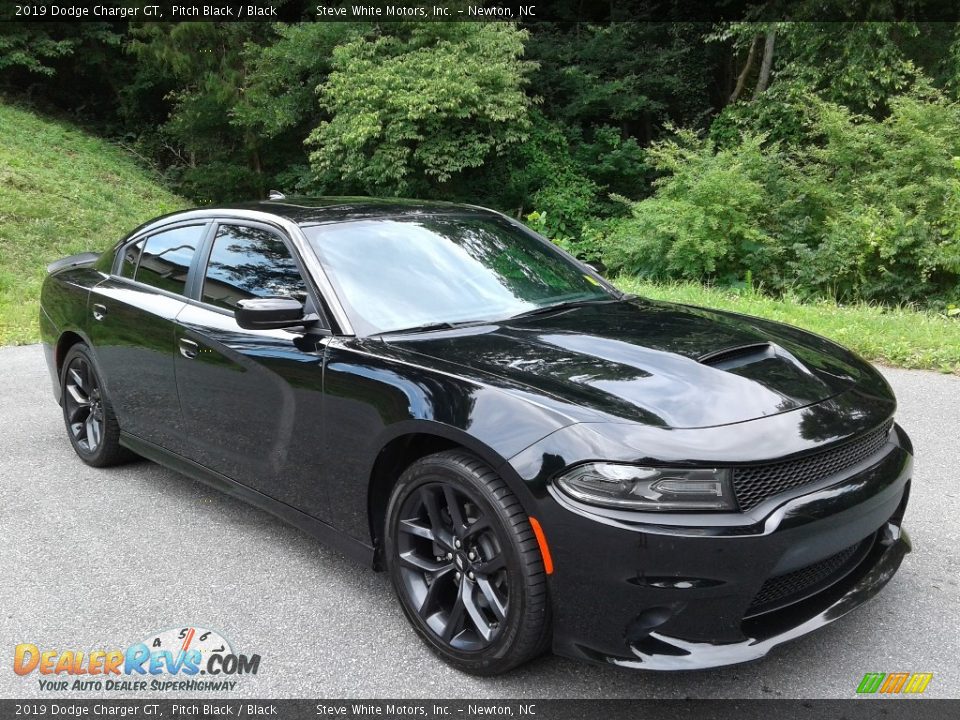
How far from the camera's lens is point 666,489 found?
7.44 ft

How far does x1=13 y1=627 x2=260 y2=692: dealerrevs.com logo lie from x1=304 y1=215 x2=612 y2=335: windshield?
50.0 inches

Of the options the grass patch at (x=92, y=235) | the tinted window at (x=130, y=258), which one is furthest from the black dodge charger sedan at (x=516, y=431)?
the grass patch at (x=92, y=235)

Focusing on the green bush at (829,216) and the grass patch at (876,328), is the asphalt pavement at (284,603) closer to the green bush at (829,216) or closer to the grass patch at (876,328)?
the grass patch at (876,328)

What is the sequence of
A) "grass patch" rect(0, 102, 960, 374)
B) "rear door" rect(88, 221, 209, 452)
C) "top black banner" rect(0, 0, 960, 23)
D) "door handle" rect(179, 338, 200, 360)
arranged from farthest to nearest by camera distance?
"top black banner" rect(0, 0, 960, 23) < "grass patch" rect(0, 102, 960, 374) < "rear door" rect(88, 221, 209, 452) < "door handle" rect(179, 338, 200, 360)

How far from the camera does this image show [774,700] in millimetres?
2482

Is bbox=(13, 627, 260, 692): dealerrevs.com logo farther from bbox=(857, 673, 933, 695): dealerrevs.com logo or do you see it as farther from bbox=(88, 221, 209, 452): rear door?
bbox=(857, 673, 933, 695): dealerrevs.com logo

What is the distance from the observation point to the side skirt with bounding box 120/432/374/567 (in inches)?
120

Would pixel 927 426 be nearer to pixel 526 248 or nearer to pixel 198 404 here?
pixel 526 248

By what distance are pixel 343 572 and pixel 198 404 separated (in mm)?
1028

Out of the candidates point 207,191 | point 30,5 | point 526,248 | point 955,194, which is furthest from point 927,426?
point 30,5

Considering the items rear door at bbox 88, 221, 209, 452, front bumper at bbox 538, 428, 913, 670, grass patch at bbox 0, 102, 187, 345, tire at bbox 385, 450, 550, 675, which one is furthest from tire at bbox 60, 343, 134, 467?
grass patch at bbox 0, 102, 187, 345

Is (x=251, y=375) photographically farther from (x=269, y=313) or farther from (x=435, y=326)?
(x=435, y=326)

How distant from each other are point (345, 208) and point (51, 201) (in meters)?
14.8

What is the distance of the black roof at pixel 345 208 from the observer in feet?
12.1
